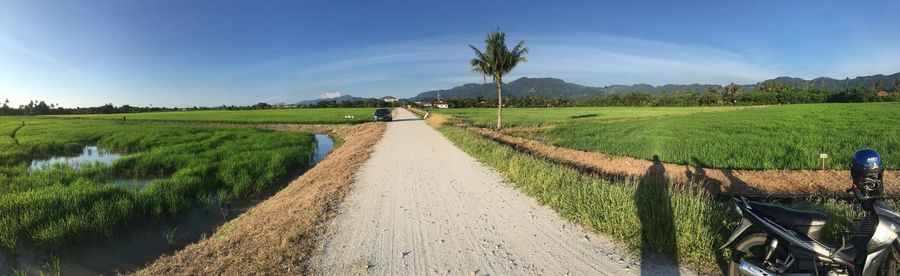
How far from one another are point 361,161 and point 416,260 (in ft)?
27.1

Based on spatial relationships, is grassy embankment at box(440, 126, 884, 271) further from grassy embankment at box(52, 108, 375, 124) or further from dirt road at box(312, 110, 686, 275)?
grassy embankment at box(52, 108, 375, 124)

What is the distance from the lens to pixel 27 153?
18.7 meters

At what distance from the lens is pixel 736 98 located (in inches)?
3137

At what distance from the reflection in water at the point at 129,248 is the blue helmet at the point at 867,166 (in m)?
7.35

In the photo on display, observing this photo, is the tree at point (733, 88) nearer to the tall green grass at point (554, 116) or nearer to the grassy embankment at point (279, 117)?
the tall green grass at point (554, 116)

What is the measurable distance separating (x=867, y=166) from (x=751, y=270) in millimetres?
1123

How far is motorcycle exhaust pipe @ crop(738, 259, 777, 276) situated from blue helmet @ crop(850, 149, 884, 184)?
0.95 meters

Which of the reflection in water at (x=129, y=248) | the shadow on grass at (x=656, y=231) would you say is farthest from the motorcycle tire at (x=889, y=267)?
the reflection in water at (x=129, y=248)

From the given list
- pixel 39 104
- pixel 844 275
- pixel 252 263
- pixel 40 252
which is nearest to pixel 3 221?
pixel 40 252

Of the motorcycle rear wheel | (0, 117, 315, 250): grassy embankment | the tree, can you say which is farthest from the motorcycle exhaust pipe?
the tree

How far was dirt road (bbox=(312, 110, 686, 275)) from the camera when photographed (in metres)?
4.07

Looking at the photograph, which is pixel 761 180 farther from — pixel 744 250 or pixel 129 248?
pixel 129 248

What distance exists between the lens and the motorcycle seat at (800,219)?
3045mm

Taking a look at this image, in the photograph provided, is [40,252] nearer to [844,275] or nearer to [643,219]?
[643,219]
